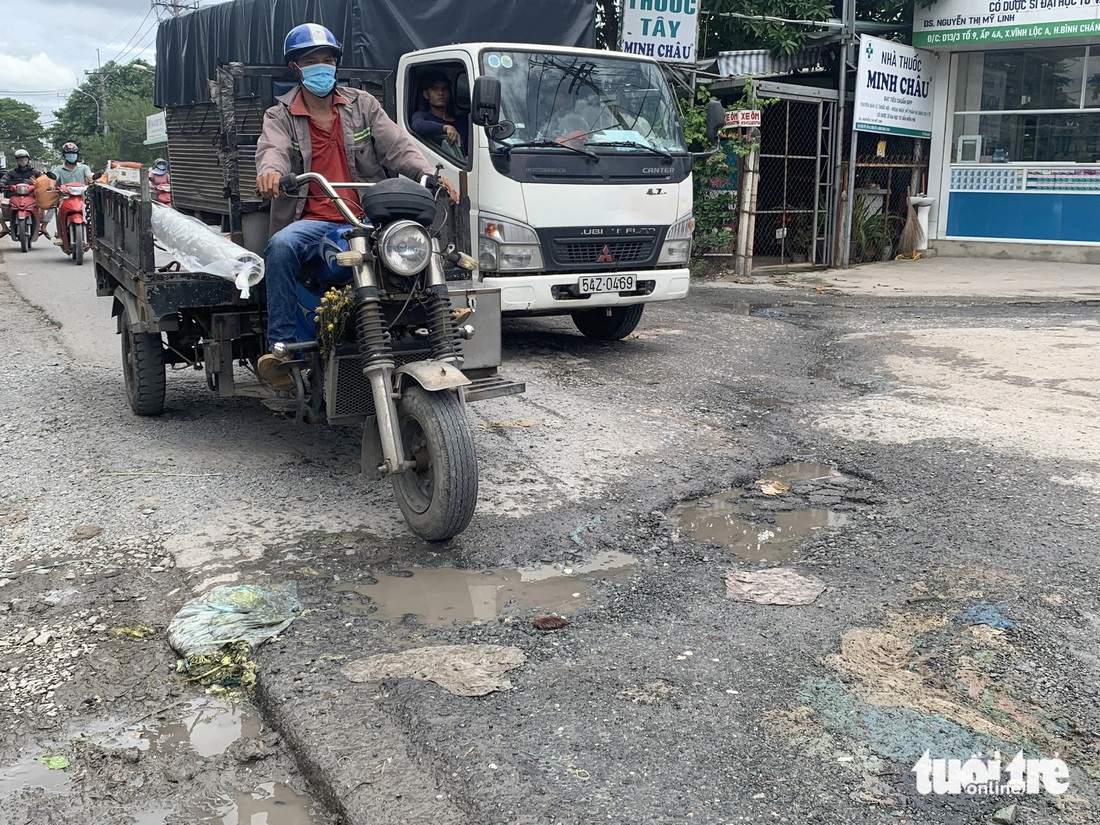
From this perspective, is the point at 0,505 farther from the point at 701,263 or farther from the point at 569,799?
the point at 701,263

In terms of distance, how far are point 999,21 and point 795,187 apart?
3538mm

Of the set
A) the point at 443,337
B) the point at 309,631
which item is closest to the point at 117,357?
the point at 443,337

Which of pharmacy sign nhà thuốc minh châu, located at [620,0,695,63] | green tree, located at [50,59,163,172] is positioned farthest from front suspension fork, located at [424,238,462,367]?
green tree, located at [50,59,163,172]

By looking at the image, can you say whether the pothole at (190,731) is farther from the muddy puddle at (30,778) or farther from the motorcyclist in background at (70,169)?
the motorcyclist in background at (70,169)

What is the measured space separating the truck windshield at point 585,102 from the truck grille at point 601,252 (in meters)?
0.66

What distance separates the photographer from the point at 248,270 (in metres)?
4.84

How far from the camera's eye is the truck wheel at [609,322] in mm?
8500

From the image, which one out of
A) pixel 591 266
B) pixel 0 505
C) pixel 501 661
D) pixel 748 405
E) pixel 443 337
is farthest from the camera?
pixel 591 266

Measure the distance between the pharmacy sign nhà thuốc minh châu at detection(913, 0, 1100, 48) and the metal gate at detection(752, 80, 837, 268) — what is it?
6.10 ft

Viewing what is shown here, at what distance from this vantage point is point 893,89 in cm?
1515

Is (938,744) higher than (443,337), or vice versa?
(443,337)

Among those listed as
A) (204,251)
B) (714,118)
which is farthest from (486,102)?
(204,251)

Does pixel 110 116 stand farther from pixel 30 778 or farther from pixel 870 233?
pixel 30 778

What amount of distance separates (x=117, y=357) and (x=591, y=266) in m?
3.60
